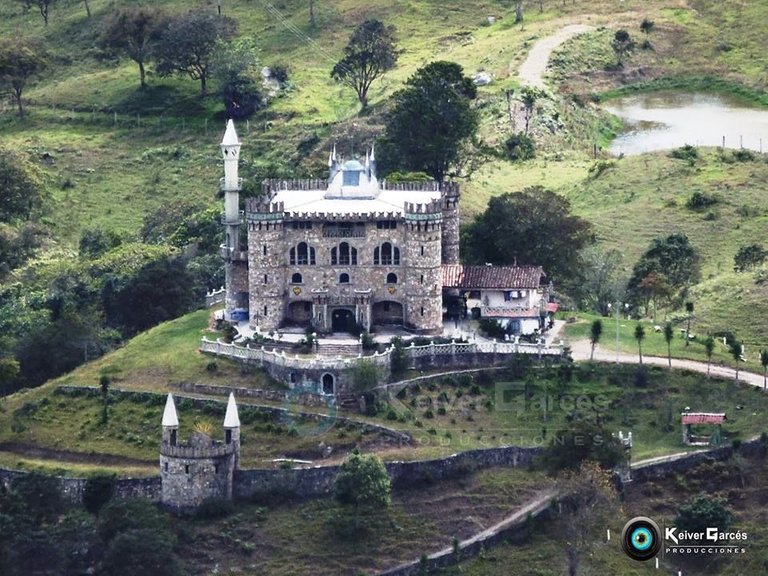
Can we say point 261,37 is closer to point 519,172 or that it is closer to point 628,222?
point 519,172

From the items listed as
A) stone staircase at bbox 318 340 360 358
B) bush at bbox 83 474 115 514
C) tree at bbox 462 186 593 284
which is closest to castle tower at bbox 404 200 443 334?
stone staircase at bbox 318 340 360 358

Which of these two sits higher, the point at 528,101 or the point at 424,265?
the point at 528,101

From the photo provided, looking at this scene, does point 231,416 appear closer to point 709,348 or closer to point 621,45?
point 709,348

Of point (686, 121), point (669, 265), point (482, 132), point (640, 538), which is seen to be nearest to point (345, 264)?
point (669, 265)

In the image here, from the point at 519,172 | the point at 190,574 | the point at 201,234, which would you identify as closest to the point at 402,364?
the point at 190,574

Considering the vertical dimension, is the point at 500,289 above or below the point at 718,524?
above

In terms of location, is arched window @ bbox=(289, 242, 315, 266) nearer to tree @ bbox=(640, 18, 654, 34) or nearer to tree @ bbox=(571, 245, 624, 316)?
tree @ bbox=(571, 245, 624, 316)
